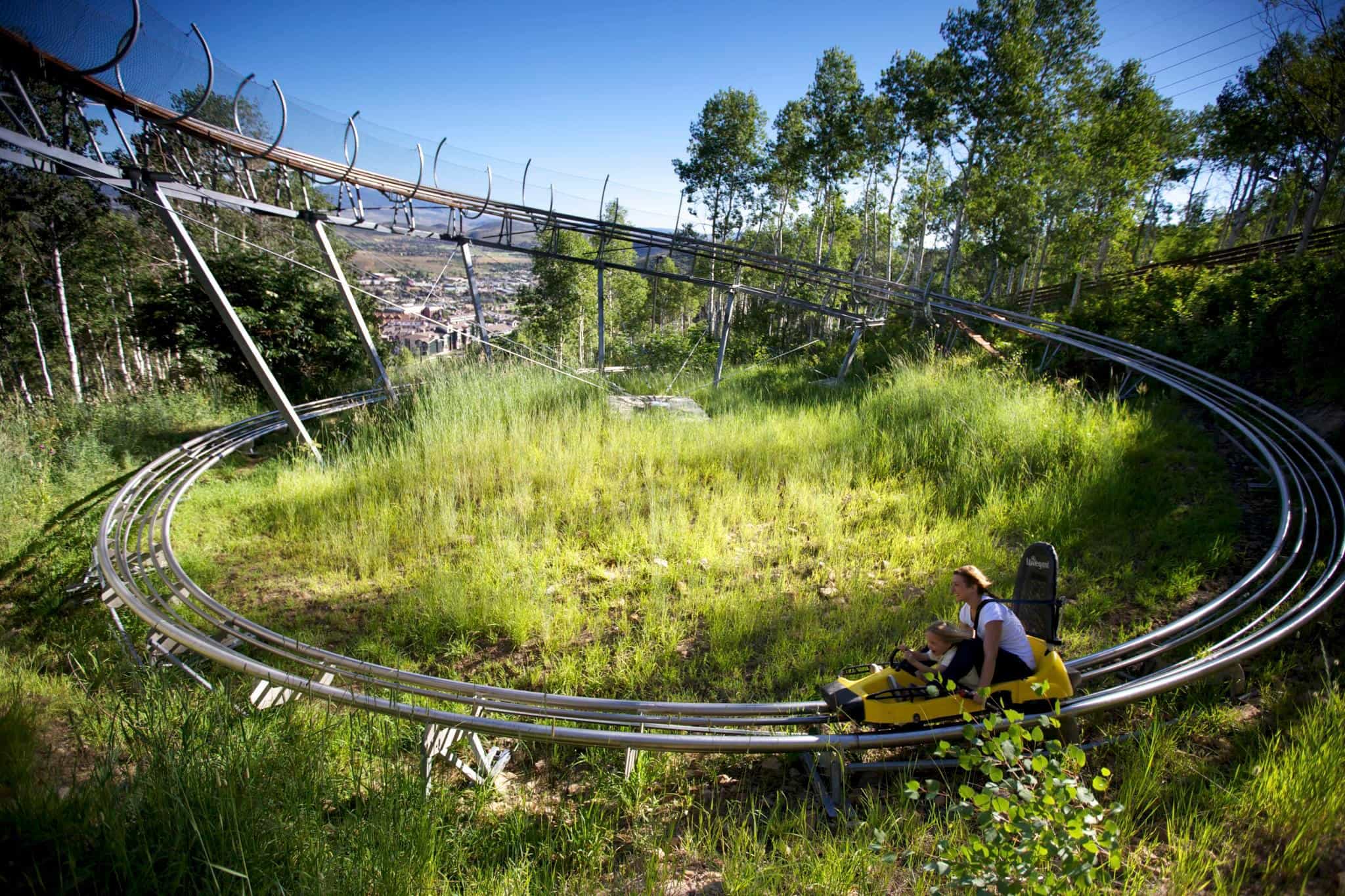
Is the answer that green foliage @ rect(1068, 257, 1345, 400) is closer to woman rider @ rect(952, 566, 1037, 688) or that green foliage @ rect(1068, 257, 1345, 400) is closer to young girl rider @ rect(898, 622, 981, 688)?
woman rider @ rect(952, 566, 1037, 688)

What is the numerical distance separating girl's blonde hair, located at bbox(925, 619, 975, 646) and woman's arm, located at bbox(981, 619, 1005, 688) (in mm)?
170

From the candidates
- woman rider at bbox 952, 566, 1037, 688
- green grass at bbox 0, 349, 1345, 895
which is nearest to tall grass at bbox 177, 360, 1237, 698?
green grass at bbox 0, 349, 1345, 895

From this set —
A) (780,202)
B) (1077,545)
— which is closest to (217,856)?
(1077,545)

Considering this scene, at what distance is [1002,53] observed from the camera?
1745cm

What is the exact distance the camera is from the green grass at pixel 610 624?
7.64 ft

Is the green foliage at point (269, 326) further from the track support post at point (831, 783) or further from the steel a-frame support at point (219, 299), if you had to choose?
the track support post at point (831, 783)

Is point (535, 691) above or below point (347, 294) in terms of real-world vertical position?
below

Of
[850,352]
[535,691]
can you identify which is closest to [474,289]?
[850,352]

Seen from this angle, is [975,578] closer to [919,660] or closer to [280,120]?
[919,660]

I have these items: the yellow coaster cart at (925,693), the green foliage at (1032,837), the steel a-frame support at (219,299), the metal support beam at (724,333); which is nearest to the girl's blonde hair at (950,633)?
the yellow coaster cart at (925,693)

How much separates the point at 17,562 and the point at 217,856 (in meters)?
6.21

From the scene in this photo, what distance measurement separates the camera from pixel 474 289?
12.5 meters

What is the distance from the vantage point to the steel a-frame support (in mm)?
6621

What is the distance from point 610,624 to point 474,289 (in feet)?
33.4
